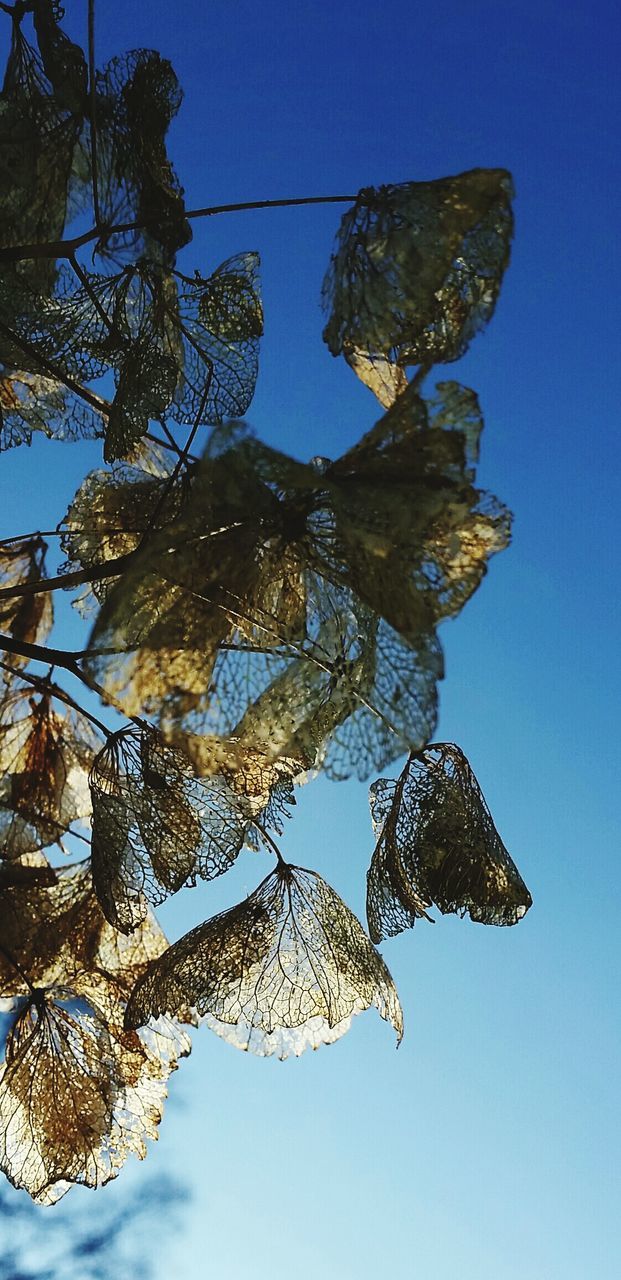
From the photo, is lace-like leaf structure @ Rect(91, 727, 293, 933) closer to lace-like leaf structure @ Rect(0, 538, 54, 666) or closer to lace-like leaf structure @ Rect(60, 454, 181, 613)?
lace-like leaf structure @ Rect(60, 454, 181, 613)

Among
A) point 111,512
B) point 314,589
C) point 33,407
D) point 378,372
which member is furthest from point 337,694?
point 33,407

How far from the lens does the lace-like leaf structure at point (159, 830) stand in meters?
0.56

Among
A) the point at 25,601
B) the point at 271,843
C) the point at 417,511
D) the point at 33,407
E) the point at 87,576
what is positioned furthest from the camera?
the point at 25,601

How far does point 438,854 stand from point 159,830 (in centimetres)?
15

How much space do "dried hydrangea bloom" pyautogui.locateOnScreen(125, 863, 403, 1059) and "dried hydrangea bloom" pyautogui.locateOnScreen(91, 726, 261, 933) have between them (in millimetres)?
51

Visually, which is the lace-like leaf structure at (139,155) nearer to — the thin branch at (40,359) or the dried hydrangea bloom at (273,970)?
the thin branch at (40,359)

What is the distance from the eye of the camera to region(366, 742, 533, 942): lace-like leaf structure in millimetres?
592

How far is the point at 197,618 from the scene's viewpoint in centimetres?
47

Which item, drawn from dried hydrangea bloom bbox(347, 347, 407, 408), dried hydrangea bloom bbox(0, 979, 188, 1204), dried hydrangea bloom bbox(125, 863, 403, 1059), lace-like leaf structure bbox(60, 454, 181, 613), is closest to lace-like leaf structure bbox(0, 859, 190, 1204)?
dried hydrangea bloom bbox(0, 979, 188, 1204)

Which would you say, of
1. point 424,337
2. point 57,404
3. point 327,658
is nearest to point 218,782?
point 327,658

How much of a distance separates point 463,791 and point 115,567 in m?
0.24

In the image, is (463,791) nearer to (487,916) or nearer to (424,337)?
(487,916)

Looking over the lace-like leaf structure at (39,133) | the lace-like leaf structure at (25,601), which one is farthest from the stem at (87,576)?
the lace-like leaf structure at (25,601)

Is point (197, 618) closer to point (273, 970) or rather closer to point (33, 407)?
point (273, 970)
